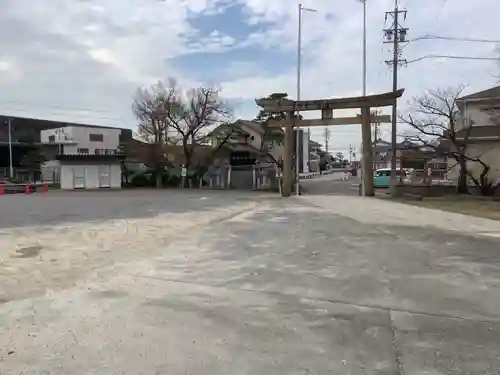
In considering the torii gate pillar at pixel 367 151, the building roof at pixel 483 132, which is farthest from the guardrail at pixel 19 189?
the building roof at pixel 483 132

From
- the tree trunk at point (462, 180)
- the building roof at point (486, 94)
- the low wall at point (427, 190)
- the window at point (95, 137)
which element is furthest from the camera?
the window at point (95, 137)

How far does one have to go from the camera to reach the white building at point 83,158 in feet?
136

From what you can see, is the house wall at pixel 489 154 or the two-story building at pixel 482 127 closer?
the two-story building at pixel 482 127

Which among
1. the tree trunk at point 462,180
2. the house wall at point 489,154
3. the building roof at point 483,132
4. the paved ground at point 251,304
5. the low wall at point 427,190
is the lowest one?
the paved ground at point 251,304

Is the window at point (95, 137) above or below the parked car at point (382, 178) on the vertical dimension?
above

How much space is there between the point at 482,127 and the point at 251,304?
25569 millimetres

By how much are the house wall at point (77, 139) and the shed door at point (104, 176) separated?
53.4 feet

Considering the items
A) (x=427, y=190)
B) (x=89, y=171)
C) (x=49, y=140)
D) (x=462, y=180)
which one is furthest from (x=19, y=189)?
(x=462, y=180)

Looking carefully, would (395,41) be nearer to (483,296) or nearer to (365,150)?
(365,150)

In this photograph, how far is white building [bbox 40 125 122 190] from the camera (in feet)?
136

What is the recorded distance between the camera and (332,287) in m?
5.84

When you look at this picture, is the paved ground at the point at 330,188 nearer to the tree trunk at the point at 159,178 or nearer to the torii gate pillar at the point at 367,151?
the torii gate pillar at the point at 367,151

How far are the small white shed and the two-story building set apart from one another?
1132 inches

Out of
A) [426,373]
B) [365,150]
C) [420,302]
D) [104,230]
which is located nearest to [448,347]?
[426,373]
